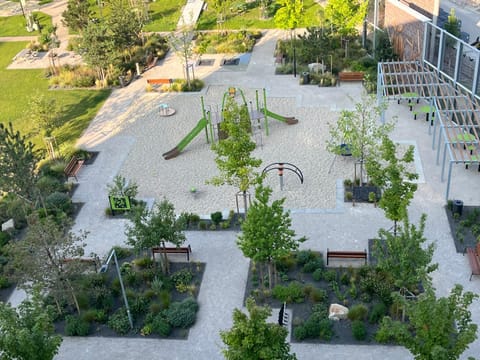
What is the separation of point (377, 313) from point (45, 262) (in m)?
10.3

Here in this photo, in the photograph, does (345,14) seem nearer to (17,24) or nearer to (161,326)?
(161,326)

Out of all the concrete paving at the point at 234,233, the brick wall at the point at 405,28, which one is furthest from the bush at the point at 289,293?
the brick wall at the point at 405,28

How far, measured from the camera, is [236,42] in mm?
39406

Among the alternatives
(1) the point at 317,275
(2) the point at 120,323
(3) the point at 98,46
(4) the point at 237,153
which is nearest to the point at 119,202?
(4) the point at 237,153

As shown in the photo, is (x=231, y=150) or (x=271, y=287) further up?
(x=231, y=150)

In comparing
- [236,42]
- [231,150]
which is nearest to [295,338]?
[231,150]

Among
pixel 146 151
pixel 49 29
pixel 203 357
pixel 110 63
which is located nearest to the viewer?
pixel 203 357

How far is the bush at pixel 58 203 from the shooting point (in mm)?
24719

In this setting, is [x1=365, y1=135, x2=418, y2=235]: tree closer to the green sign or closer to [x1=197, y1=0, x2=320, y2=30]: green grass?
the green sign

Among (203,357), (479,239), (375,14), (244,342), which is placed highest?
(375,14)

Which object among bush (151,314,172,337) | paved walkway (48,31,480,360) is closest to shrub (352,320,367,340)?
paved walkway (48,31,480,360)

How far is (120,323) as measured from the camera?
19.1m

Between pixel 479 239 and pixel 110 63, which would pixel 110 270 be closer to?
pixel 479 239

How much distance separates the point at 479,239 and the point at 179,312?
1001 centimetres
